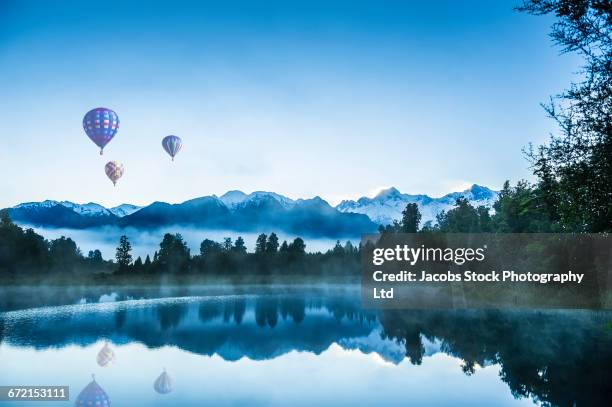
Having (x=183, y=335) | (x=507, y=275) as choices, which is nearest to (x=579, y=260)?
(x=507, y=275)

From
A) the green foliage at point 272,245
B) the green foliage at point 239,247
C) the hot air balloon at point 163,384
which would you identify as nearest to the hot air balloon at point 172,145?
the hot air balloon at point 163,384

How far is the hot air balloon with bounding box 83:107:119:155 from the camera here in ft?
212

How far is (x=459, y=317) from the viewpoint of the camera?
47.5m

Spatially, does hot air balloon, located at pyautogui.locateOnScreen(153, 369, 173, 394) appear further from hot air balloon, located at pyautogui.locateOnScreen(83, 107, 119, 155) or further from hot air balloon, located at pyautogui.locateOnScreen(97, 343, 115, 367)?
hot air balloon, located at pyautogui.locateOnScreen(83, 107, 119, 155)

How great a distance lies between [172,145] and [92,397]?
65734mm

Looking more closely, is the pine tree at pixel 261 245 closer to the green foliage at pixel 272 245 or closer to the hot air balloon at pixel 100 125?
the green foliage at pixel 272 245

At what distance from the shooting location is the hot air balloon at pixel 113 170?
277 ft

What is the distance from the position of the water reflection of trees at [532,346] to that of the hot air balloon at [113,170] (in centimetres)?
5331

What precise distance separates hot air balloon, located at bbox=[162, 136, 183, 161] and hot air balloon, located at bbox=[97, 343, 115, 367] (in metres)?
52.6

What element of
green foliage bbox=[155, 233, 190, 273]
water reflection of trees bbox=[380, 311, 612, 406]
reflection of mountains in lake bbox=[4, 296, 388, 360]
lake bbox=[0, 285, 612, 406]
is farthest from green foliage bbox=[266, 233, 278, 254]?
lake bbox=[0, 285, 612, 406]

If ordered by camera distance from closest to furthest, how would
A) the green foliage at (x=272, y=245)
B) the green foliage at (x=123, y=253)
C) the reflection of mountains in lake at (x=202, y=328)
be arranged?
the reflection of mountains in lake at (x=202, y=328)
the green foliage at (x=123, y=253)
the green foliage at (x=272, y=245)

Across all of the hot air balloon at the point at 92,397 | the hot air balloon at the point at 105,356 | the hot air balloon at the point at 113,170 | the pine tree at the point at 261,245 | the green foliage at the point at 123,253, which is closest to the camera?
the hot air balloon at the point at 92,397

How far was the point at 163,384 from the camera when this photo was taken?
69.8ft

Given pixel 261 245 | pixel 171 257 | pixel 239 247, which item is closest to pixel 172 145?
pixel 171 257
